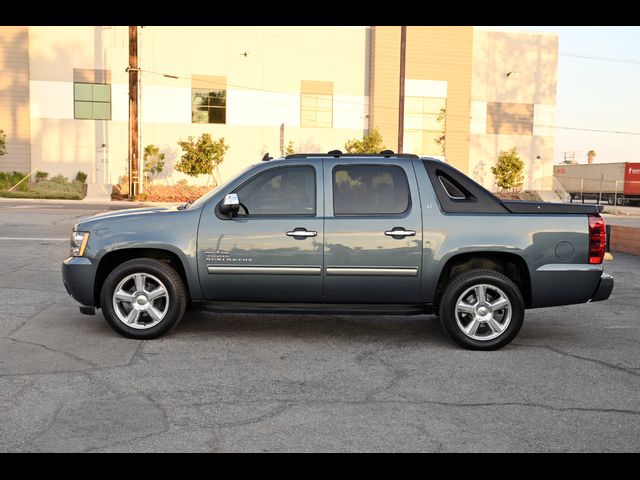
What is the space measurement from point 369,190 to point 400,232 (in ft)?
1.80

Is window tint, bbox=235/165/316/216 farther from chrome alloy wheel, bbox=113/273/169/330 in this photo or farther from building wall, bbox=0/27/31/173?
building wall, bbox=0/27/31/173

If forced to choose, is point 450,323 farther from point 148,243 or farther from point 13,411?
point 13,411

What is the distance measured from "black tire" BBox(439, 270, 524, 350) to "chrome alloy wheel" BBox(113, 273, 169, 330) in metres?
2.71

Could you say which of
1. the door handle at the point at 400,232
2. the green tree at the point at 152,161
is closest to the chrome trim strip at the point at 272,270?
the door handle at the point at 400,232

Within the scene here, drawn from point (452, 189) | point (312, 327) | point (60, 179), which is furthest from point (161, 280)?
point (60, 179)

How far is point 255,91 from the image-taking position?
40688mm

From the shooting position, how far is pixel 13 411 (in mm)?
4586

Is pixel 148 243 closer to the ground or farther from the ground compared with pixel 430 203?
closer to the ground

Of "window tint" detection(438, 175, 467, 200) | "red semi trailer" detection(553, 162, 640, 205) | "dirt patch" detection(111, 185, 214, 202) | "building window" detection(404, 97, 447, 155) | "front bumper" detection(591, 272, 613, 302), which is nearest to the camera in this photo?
"front bumper" detection(591, 272, 613, 302)

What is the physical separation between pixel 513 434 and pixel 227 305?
3.29 m

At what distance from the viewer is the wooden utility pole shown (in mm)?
32250

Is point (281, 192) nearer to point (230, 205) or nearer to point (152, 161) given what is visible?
point (230, 205)

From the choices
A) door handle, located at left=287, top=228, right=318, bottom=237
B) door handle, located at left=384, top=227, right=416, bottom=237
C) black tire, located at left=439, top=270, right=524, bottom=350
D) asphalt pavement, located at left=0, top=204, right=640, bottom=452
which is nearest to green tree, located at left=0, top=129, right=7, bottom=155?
asphalt pavement, located at left=0, top=204, right=640, bottom=452
